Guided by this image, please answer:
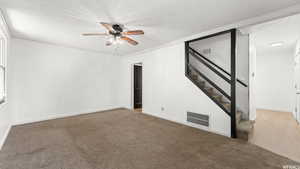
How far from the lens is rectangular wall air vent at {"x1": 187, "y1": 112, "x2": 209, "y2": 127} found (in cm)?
337

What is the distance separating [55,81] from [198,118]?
485 centimetres

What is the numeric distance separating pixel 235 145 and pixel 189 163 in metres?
1.23

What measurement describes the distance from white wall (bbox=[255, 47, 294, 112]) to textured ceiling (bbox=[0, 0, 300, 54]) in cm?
400

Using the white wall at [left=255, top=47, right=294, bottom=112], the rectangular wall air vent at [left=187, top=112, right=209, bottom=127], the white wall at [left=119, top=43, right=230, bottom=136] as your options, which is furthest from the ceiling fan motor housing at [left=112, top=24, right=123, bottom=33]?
the white wall at [left=255, top=47, right=294, bottom=112]

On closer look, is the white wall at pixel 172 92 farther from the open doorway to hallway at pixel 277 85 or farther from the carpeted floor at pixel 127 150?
the open doorway to hallway at pixel 277 85

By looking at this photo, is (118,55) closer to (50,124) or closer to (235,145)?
(50,124)

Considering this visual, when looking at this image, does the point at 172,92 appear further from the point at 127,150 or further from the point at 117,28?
the point at 117,28

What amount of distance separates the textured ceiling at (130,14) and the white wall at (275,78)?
4.00 meters

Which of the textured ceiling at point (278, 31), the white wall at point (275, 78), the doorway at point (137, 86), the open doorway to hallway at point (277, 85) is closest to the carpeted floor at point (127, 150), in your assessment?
the open doorway to hallway at point (277, 85)

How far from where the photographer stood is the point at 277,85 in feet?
18.6

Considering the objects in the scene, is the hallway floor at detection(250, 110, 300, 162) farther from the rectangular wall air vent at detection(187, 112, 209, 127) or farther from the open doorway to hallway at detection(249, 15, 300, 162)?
the rectangular wall air vent at detection(187, 112, 209, 127)

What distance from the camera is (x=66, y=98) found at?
4.73 m

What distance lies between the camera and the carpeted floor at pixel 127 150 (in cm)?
198

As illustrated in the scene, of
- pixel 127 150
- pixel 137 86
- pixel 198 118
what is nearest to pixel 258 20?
pixel 198 118
